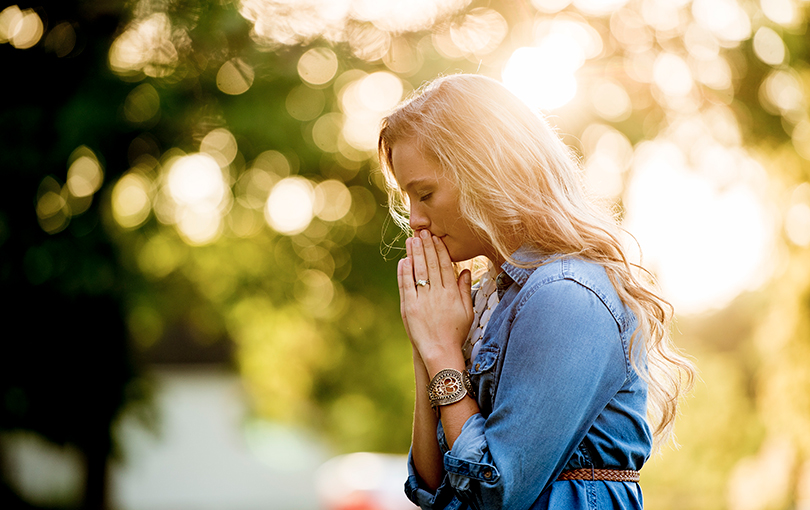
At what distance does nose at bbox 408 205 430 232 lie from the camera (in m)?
2.08

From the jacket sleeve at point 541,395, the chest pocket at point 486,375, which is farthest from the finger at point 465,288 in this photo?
the jacket sleeve at point 541,395

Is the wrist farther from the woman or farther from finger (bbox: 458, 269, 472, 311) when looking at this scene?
finger (bbox: 458, 269, 472, 311)

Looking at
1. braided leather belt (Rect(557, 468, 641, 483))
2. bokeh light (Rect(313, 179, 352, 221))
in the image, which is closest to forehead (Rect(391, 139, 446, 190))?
braided leather belt (Rect(557, 468, 641, 483))

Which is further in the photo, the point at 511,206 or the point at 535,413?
the point at 511,206

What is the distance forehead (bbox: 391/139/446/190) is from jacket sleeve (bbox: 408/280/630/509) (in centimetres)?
47

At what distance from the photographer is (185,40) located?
5488mm

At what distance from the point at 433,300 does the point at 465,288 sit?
110 millimetres

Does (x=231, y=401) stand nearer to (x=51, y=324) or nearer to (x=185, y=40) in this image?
(x=51, y=324)

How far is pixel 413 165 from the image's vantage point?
6.64 ft

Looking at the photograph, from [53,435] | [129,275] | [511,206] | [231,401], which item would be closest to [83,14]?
[129,275]

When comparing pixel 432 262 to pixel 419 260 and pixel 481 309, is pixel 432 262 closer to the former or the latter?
pixel 419 260

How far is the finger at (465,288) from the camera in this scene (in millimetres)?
2059

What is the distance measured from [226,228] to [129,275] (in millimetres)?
2533

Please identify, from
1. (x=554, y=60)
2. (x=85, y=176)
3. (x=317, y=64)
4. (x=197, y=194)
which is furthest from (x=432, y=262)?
(x=197, y=194)
